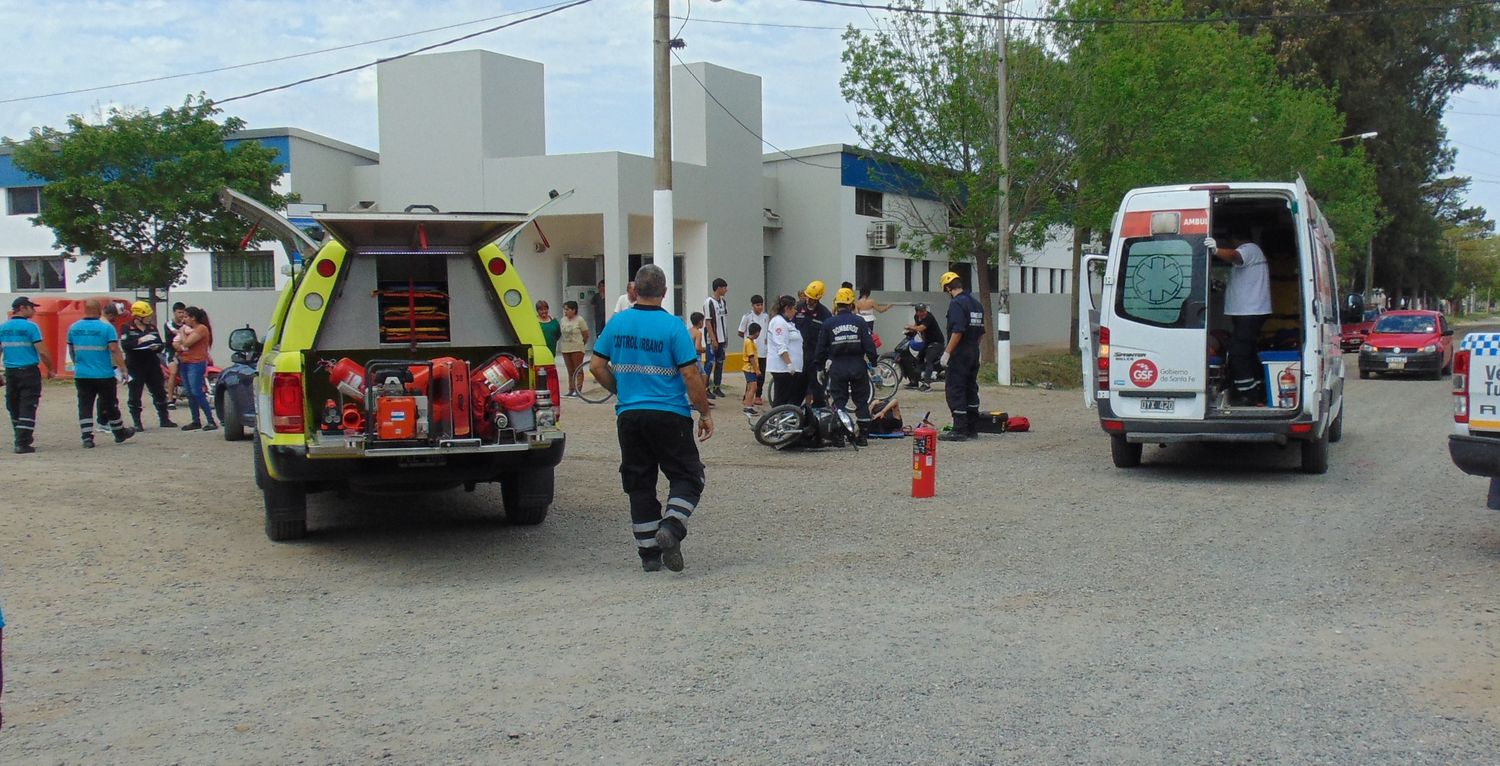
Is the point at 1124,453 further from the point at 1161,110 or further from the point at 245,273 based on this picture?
the point at 245,273

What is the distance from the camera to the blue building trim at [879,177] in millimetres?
28359

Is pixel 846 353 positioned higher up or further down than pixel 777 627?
higher up

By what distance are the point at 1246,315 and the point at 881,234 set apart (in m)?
20.7

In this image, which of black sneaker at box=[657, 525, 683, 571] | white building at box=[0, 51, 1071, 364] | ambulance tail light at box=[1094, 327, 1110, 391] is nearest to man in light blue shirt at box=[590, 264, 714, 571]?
black sneaker at box=[657, 525, 683, 571]

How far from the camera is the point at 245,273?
1099 inches

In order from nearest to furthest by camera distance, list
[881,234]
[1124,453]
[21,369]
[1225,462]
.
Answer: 1. [1124,453]
2. [1225,462]
3. [21,369]
4. [881,234]

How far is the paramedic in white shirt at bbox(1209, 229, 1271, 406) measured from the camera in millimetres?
10938

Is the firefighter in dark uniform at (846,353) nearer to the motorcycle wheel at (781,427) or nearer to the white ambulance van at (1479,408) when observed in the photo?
the motorcycle wheel at (781,427)

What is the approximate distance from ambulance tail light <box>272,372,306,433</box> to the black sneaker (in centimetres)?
233

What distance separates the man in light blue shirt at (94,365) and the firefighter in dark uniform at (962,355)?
9017 millimetres

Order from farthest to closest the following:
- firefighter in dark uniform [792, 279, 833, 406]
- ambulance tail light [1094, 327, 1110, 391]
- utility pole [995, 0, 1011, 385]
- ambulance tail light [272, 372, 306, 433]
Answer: utility pole [995, 0, 1011, 385], firefighter in dark uniform [792, 279, 833, 406], ambulance tail light [1094, 327, 1110, 391], ambulance tail light [272, 372, 306, 433]

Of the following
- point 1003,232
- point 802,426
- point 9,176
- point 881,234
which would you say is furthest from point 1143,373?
point 9,176

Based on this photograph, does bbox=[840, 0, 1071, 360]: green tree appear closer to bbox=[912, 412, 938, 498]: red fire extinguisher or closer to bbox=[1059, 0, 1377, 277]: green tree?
bbox=[1059, 0, 1377, 277]: green tree

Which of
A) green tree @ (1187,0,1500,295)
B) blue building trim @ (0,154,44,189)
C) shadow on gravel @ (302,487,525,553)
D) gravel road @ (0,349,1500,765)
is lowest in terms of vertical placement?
gravel road @ (0,349,1500,765)
